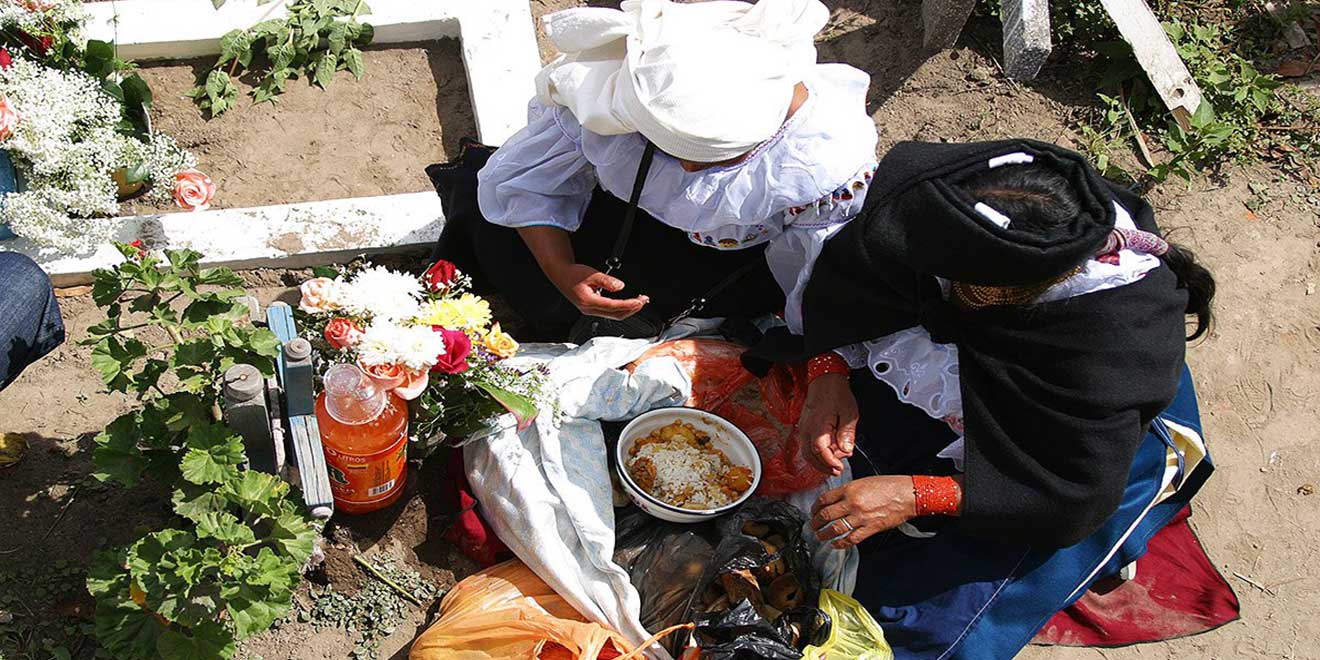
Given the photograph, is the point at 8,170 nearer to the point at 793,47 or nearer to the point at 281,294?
the point at 281,294

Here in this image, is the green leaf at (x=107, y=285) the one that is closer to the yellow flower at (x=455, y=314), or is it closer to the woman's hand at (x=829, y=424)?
the yellow flower at (x=455, y=314)

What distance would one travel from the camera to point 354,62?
4117 millimetres

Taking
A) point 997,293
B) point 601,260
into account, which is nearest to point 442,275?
point 601,260

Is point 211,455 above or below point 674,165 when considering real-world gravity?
below

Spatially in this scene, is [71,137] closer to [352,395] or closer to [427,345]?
[352,395]

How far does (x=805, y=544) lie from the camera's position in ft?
10.2

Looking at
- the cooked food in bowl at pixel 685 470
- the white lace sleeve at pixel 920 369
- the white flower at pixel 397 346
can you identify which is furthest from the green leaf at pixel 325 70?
the white lace sleeve at pixel 920 369

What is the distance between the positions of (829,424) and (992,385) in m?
0.45

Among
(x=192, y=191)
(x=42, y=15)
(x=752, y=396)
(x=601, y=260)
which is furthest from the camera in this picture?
(x=192, y=191)

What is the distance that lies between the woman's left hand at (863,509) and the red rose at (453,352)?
1.02 m

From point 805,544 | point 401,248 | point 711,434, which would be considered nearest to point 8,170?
point 401,248

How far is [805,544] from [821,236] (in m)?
0.86

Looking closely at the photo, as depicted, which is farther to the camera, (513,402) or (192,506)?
(513,402)

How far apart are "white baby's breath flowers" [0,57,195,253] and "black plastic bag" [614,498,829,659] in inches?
75.3
